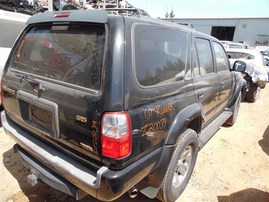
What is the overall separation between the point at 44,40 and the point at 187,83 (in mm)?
1539

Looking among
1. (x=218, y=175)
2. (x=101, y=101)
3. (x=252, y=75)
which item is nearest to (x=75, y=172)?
(x=101, y=101)

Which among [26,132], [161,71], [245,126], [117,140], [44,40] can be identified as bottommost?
[245,126]

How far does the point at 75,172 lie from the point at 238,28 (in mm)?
32983

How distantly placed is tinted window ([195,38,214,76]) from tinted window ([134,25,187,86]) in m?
0.47

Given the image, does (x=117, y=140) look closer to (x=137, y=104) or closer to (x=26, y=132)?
(x=137, y=104)

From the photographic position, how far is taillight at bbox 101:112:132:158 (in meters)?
1.61

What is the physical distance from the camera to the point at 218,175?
324 cm

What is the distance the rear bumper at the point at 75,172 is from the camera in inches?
65.9

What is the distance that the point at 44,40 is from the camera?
2227mm

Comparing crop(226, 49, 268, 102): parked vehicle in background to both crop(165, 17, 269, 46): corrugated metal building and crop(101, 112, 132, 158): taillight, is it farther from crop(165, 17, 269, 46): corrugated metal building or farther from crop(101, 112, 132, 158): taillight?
crop(165, 17, 269, 46): corrugated metal building

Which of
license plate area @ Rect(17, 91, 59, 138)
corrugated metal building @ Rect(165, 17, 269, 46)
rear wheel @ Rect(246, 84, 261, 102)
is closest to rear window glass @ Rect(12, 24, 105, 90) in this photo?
license plate area @ Rect(17, 91, 59, 138)

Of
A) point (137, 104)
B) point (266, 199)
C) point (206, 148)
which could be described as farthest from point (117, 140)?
point (206, 148)

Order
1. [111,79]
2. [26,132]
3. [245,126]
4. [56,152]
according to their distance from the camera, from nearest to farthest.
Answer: [111,79] < [56,152] < [26,132] < [245,126]

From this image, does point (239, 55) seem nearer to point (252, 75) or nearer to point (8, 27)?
point (252, 75)
